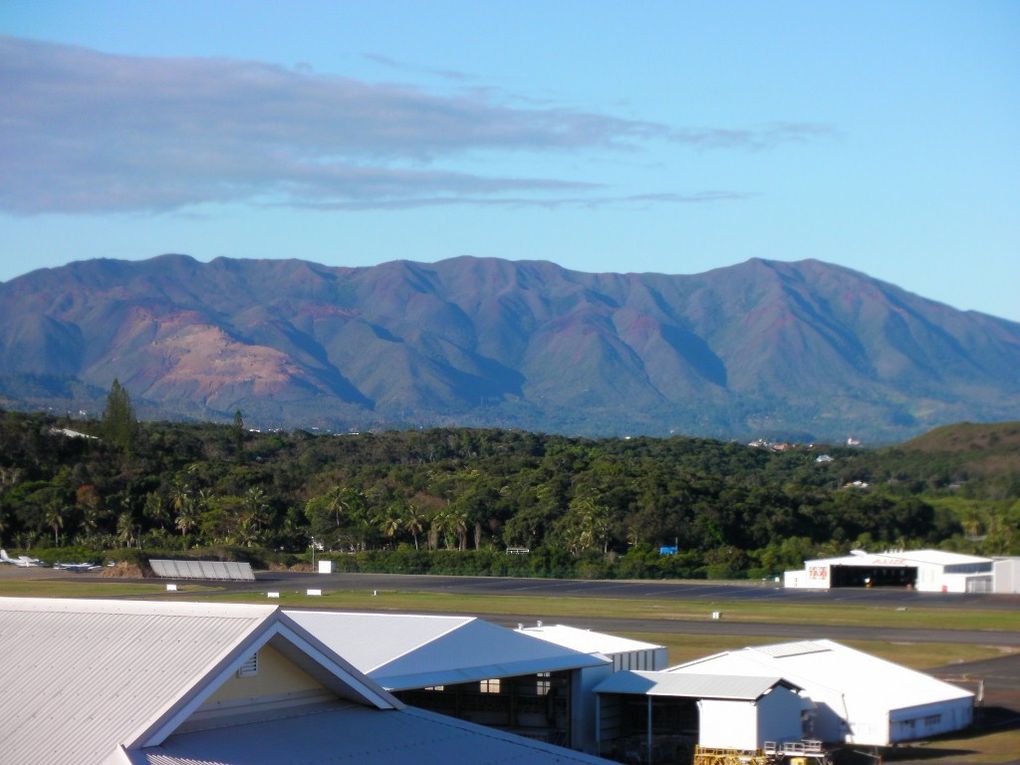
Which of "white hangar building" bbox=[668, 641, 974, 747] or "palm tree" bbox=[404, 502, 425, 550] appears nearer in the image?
"white hangar building" bbox=[668, 641, 974, 747]

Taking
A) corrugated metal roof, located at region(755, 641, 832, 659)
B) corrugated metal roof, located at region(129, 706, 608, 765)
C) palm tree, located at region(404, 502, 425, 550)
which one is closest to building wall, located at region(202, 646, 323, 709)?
corrugated metal roof, located at region(129, 706, 608, 765)

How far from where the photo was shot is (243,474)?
13862 centimetres

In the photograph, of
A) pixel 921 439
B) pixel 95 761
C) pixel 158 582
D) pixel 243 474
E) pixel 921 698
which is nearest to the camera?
pixel 95 761

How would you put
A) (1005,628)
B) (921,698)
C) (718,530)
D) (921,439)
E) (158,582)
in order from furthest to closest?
(921,439)
(718,530)
(158,582)
(1005,628)
(921,698)

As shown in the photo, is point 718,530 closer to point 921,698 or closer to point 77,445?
point 77,445

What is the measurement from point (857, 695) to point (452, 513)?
86.9 metres

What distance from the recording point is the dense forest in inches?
4466

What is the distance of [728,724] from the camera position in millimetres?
36750

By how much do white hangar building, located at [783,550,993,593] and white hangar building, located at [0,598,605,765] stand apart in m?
80.5

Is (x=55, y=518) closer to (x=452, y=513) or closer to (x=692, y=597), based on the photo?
(x=452, y=513)

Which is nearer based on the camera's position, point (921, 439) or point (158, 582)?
point (158, 582)

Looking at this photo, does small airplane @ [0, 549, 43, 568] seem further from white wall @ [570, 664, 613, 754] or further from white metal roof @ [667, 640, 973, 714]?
white wall @ [570, 664, 613, 754]

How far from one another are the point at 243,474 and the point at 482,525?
83.0 feet

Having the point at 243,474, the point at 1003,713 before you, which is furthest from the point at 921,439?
the point at 1003,713
